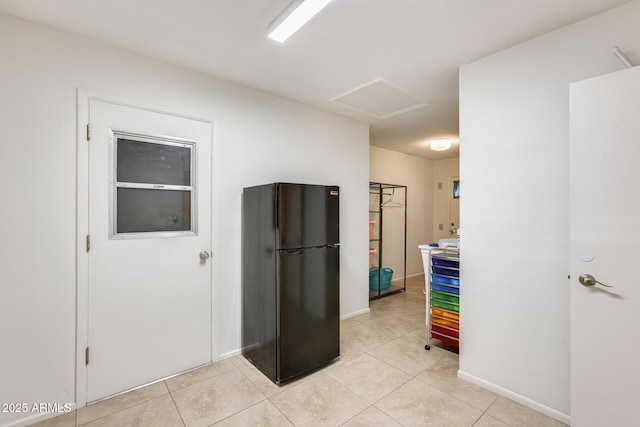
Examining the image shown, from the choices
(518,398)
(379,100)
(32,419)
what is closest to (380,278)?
(518,398)

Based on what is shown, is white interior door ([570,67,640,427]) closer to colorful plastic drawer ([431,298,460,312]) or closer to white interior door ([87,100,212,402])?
colorful plastic drawer ([431,298,460,312])

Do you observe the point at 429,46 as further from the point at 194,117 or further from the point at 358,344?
the point at 358,344

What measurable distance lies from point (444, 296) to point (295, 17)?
104 inches

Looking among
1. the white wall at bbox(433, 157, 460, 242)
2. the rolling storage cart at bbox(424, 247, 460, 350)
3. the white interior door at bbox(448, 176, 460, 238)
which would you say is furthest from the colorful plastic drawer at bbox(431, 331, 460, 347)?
the white wall at bbox(433, 157, 460, 242)

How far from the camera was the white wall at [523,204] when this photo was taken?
5.93ft

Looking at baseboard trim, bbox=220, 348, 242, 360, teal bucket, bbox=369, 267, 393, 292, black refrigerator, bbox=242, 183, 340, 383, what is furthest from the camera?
teal bucket, bbox=369, 267, 393, 292

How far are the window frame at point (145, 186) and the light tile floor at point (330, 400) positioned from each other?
1.19 meters

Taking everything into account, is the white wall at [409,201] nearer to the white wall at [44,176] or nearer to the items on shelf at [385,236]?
the items on shelf at [385,236]

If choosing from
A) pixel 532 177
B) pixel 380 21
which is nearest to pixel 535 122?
pixel 532 177

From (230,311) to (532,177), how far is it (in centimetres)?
272

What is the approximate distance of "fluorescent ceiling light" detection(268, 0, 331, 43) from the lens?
1545 millimetres

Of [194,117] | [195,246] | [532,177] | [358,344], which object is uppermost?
[194,117]

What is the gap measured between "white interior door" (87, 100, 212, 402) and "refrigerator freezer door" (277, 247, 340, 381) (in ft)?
2.53

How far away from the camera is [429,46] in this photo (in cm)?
204
